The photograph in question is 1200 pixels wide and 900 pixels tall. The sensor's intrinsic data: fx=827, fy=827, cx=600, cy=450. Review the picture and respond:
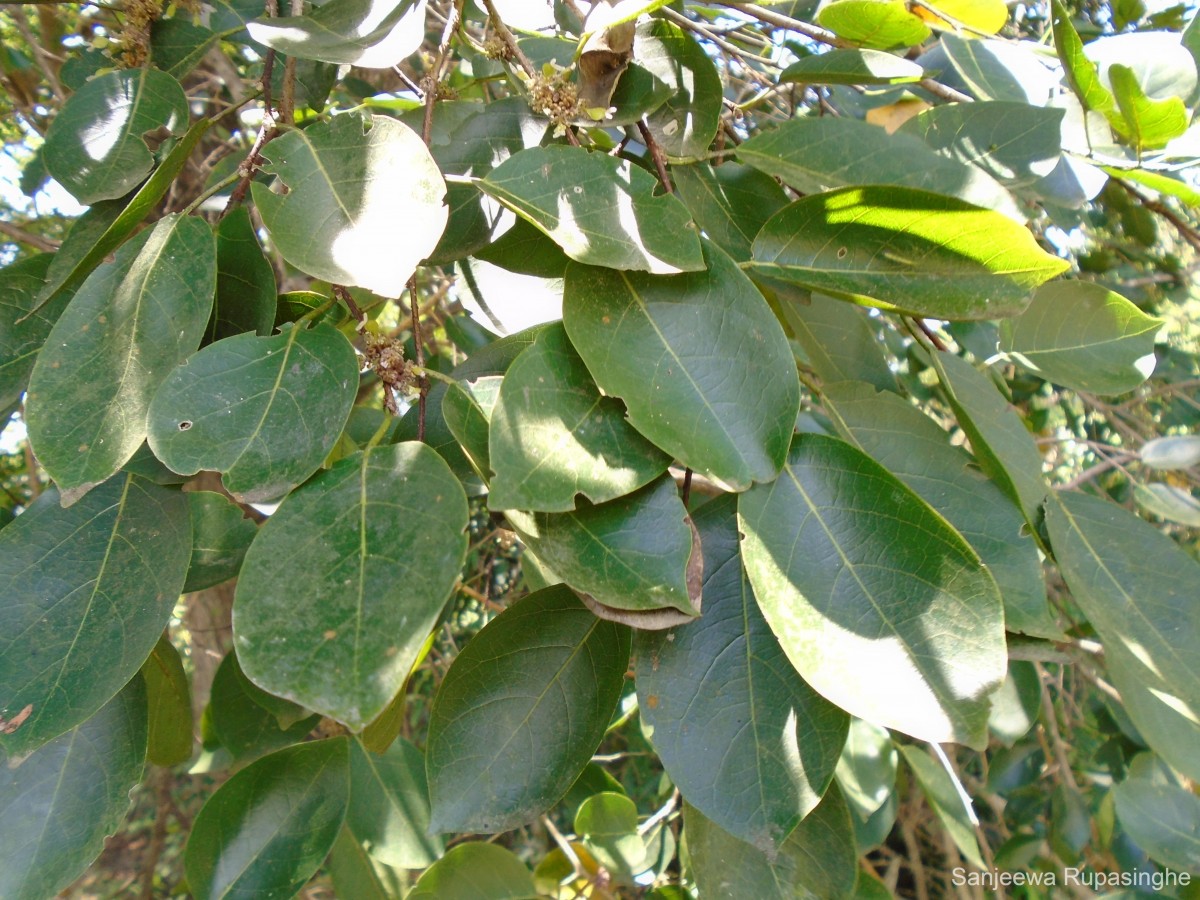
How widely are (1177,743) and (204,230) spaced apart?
834 millimetres

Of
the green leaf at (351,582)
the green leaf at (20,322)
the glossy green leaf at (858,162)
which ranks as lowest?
the green leaf at (351,582)

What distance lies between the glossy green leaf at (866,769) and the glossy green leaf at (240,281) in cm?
89

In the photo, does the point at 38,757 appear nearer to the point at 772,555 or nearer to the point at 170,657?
the point at 170,657

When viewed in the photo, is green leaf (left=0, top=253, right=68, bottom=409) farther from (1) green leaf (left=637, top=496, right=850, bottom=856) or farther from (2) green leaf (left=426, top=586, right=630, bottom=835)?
(1) green leaf (left=637, top=496, right=850, bottom=856)

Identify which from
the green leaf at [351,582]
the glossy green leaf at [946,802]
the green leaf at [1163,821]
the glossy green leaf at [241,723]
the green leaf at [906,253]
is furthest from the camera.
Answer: the glossy green leaf at [946,802]

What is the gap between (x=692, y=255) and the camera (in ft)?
1.68

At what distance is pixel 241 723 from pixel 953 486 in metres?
0.76

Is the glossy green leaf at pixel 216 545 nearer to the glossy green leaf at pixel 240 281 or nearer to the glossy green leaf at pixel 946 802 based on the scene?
the glossy green leaf at pixel 240 281

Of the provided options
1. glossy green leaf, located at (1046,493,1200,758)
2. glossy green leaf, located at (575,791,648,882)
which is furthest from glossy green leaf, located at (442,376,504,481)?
glossy green leaf, located at (575,791,648,882)

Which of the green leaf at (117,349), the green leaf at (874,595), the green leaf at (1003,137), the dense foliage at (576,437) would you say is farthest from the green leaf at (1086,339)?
the green leaf at (117,349)

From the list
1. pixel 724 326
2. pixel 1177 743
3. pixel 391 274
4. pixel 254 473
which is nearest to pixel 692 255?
pixel 724 326

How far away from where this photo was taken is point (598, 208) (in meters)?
0.53

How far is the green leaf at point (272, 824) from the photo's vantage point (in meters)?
0.77

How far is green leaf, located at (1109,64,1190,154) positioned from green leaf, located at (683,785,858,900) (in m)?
0.65
